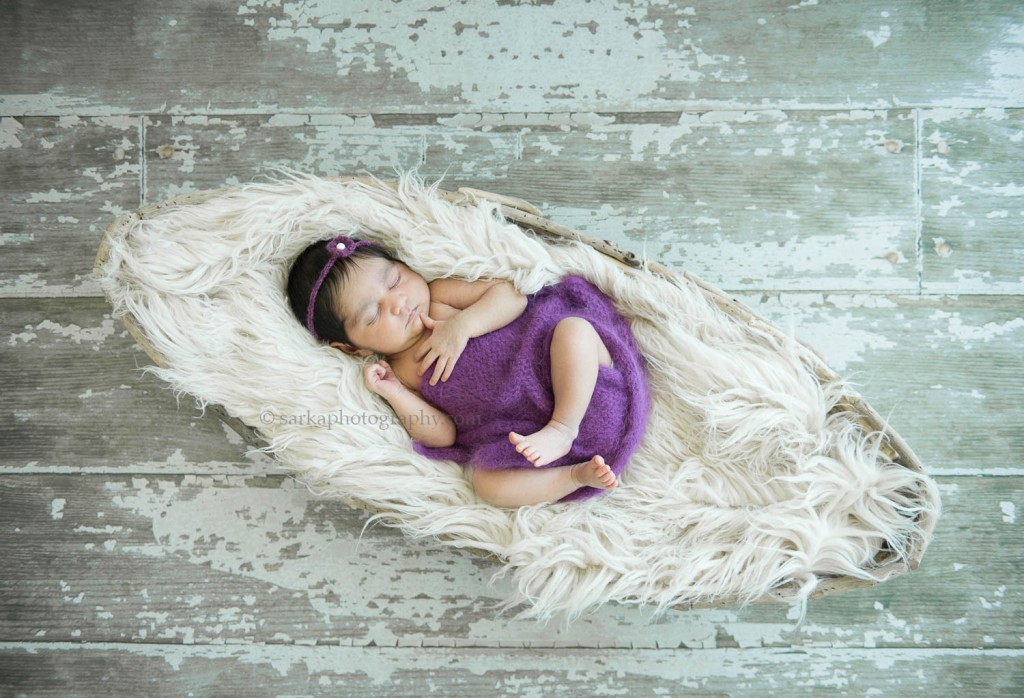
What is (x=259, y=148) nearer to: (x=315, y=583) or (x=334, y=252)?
(x=334, y=252)

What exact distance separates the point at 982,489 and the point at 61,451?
2.24m

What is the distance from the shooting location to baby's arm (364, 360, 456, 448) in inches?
52.7

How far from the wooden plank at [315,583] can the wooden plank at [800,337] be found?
7 centimetres

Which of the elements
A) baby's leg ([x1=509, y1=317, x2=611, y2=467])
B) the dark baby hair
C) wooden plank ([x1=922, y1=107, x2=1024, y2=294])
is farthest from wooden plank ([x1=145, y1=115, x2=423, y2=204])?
wooden plank ([x1=922, y1=107, x2=1024, y2=294])

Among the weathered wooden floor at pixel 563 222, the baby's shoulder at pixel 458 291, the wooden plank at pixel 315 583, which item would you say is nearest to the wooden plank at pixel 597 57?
the weathered wooden floor at pixel 563 222

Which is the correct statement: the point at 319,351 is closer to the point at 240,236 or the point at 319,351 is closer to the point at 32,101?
the point at 240,236

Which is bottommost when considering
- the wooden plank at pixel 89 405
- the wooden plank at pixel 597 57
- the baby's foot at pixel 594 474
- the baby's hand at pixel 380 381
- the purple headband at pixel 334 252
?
the wooden plank at pixel 89 405

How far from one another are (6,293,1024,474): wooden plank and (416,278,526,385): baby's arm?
529 mm

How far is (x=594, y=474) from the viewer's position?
1200mm

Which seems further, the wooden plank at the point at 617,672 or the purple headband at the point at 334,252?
the wooden plank at the point at 617,672

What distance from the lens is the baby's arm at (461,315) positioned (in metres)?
1.30

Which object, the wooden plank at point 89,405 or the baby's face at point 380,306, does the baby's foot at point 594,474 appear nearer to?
the baby's face at point 380,306

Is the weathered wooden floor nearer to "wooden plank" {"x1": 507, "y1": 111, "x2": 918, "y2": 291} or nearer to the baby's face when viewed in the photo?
"wooden plank" {"x1": 507, "y1": 111, "x2": 918, "y2": 291}

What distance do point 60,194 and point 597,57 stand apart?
1395mm
